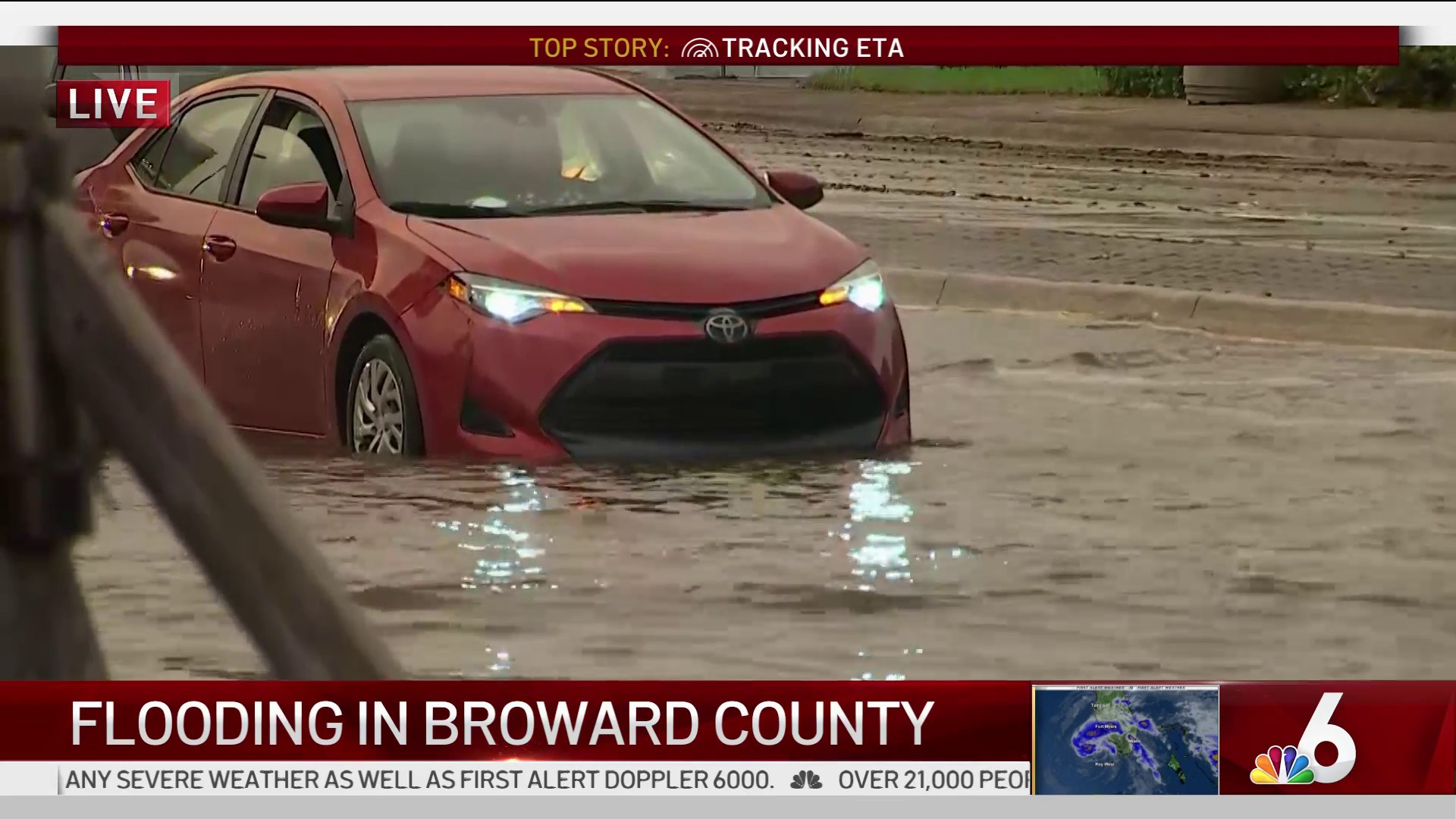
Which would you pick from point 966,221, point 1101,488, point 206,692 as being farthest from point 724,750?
point 966,221

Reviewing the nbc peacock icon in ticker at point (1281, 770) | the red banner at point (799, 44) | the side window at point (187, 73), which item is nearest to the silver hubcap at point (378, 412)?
the side window at point (187, 73)

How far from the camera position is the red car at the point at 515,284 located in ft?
18.3

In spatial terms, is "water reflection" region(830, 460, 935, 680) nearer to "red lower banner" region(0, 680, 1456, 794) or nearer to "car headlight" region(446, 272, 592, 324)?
"car headlight" region(446, 272, 592, 324)

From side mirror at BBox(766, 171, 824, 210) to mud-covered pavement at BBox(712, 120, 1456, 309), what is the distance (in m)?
0.04

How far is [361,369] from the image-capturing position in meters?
5.87

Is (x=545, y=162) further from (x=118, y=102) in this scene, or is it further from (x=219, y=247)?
(x=118, y=102)

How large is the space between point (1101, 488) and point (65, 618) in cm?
339

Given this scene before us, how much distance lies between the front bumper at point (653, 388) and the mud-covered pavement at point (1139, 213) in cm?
49

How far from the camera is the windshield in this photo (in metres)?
5.66

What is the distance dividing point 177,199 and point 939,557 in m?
2.18

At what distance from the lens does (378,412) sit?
5.81m

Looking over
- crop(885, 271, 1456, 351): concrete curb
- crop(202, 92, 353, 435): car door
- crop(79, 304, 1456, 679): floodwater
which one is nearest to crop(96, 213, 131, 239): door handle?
crop(202, 92, 353, 435): car door

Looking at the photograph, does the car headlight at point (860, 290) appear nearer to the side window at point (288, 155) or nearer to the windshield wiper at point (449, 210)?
the windshield wiper at point (449, 210)

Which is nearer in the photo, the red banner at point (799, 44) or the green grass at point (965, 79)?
the red banner at point (799, 44)
